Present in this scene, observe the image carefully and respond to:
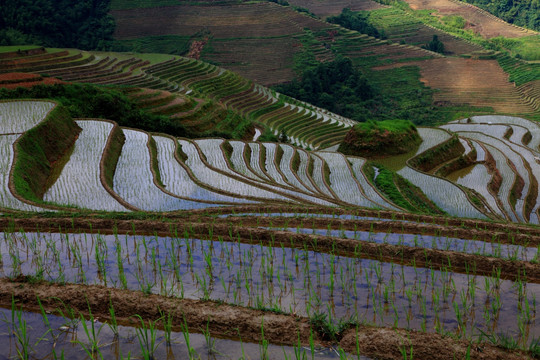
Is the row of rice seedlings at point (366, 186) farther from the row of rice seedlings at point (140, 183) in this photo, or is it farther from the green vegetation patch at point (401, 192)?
the row of rice seedlings at point (140, 183)

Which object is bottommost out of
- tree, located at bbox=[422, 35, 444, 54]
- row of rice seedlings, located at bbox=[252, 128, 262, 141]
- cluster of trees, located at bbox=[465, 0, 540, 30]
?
row of rice seedlings, located at bbox=[252, 128, 262, 141]

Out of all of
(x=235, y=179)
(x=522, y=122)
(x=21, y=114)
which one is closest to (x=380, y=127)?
(x=235, y=179)

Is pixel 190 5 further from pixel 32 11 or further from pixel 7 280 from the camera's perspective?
pixel 7 280

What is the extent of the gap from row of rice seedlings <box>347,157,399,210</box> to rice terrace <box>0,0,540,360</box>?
0.47 feet

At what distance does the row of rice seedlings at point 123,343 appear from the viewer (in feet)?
11.7

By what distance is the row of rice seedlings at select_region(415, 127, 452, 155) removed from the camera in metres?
24.5

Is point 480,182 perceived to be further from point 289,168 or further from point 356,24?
point 356,24

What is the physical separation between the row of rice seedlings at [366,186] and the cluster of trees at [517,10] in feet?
223

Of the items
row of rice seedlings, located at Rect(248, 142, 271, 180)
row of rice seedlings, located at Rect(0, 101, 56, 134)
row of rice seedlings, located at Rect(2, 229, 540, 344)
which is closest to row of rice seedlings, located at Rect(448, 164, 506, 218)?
row of rice seedlings, located at Rect(248, 142, 271, 180)

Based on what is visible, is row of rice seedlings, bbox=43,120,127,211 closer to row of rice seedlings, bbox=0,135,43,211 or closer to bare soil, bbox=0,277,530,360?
row of rice seedlings, bbox=0,135,43,211

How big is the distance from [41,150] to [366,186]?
28.6 feet

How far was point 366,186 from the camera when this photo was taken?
50.9 ft

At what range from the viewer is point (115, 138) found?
14.1 metres

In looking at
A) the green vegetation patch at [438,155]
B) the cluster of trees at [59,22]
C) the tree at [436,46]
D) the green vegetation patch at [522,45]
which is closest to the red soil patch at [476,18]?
the green vegetation patch at [522,45]
